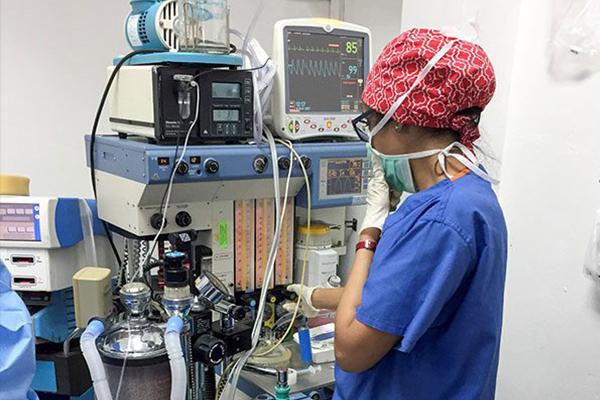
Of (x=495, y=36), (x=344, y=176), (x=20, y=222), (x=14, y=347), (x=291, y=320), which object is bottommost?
(x=291, y=320)

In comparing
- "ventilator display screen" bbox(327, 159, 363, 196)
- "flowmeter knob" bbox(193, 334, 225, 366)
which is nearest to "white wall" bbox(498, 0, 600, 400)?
"ventilator display screen" bbox(327, 159, 363, 196)

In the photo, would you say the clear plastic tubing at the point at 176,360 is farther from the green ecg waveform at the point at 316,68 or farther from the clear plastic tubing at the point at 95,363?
the green ecg waveform at the point at 316,68

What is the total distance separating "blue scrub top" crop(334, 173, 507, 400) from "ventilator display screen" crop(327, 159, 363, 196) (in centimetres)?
70

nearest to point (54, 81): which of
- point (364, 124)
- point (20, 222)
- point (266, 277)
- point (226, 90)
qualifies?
point (20, 222)

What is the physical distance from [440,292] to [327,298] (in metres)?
0.51

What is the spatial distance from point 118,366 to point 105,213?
1.93ft

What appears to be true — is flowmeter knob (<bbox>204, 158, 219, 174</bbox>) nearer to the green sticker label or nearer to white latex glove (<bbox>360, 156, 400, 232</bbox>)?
the green sticker label

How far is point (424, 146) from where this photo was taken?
1.04 metres

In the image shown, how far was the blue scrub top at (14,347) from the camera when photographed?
0.98 m

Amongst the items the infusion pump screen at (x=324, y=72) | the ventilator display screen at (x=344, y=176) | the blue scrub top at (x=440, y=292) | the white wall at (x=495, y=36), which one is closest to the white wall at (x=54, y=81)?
the white wall at (x=495, y=36)

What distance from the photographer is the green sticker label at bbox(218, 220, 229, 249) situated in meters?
1.64

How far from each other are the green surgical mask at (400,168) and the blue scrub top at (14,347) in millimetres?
796

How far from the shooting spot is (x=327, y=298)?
141 centimetres

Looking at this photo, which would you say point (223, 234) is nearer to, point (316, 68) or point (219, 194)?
point (219, 194)
